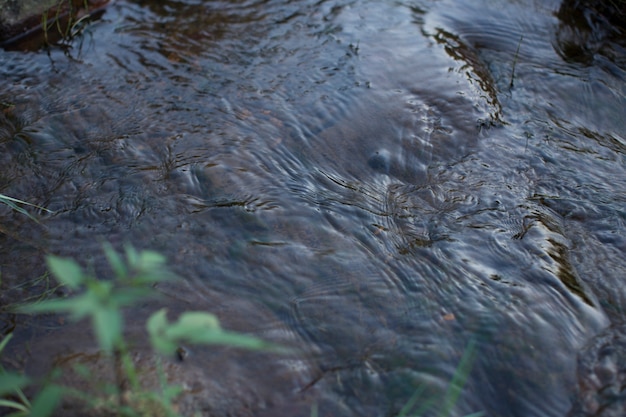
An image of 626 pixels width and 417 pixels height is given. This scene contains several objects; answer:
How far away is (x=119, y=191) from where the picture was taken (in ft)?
10.5

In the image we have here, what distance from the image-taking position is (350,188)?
131 inches

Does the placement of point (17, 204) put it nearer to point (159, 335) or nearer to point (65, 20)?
point (159, 335)

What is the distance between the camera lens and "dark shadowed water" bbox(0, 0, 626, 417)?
7.80ft

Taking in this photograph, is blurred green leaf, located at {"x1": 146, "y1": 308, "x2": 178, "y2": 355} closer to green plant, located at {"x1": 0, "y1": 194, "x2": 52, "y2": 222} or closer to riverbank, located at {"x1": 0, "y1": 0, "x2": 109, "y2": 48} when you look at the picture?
green plant, located at {"x1": 0, "y1": 194, "x2": 52, "y2": 222}

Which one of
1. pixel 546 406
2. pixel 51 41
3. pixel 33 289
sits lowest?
pixel 546 406

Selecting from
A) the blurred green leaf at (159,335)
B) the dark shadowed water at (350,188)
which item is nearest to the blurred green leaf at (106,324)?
the blurred green leaf at (159,335)

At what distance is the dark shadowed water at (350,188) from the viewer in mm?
2377

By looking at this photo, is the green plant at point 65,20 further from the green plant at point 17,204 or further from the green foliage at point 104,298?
the green foliage at point 104,298

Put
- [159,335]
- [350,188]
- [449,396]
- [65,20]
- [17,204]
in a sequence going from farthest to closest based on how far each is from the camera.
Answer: [65,20] → [350,188] → [17,204] → [449,396] → [159,335]

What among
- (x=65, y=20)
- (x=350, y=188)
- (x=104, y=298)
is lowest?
(x=350, y=188)

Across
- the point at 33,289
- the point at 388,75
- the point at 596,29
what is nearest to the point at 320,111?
the point at 388,75

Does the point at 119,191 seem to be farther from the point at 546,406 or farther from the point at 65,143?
the point at 546,406

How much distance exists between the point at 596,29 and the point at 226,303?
14.1ft

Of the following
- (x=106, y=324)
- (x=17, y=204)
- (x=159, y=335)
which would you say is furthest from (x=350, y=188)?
(x=106, y=324)
